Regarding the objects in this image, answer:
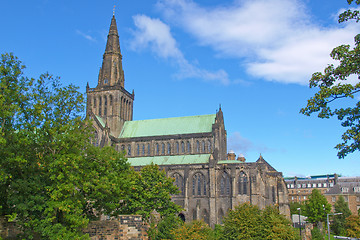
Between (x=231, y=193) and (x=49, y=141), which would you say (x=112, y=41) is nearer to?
(x=231, y=193)

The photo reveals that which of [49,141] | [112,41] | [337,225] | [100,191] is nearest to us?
[49,141]

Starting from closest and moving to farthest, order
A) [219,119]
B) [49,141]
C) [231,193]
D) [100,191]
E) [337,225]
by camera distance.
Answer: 1. [49,141]
2. [100,191]
3. [231,193]
4. [337,225]
5. [219,119]

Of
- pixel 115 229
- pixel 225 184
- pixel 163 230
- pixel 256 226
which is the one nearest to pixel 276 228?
pixel 256 226

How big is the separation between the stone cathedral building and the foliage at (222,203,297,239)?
30.4 meters

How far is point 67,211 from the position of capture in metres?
21.8

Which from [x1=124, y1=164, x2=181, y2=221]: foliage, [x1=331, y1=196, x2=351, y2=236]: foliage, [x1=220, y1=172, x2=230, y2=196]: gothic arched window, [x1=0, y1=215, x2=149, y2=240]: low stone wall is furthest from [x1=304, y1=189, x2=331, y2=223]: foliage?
[x1=0, y1=215, x2=149, y2=240]: low stone wall

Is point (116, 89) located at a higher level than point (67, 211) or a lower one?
higher

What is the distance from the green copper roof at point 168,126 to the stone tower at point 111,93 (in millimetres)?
2351

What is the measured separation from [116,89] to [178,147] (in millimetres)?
17207

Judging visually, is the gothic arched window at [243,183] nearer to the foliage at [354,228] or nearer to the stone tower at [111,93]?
the foliage at [354,228]

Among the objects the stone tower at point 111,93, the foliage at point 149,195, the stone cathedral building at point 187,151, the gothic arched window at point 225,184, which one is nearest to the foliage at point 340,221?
the stone cathedral building at point 187,151

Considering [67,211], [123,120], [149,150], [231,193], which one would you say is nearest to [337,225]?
[231,193]

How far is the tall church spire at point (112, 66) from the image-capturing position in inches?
2977

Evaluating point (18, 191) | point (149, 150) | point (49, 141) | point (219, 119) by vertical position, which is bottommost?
point (18, 191)
